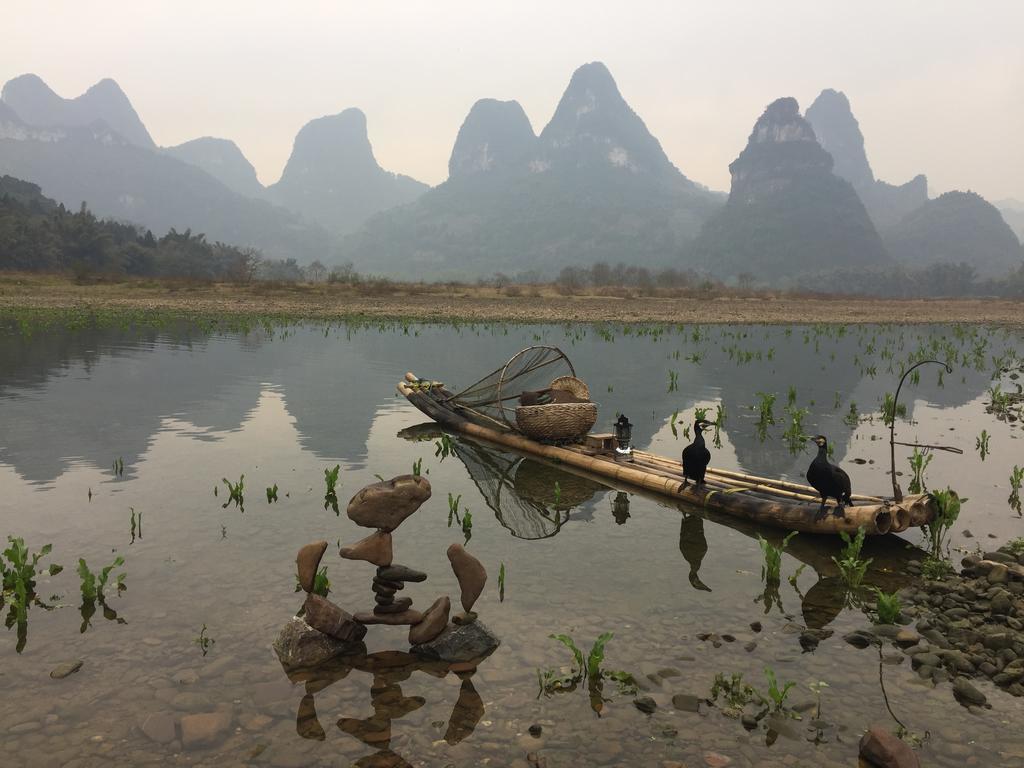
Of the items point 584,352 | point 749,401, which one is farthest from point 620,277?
point 749,401

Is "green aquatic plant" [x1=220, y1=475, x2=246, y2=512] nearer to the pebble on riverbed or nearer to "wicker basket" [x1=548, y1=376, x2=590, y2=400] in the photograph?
"wicker basket" [x1=548, y1=376, x2=590, y2=400]

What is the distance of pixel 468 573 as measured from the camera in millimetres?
6055

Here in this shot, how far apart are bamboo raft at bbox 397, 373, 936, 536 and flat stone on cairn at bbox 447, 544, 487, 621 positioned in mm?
5044

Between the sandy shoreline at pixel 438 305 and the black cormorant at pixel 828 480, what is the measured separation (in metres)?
39.0

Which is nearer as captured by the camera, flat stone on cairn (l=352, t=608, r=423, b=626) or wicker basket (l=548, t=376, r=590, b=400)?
flat stone on cairn (l=352, t=608, r=423, b=626)

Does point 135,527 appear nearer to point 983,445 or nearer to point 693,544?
point 693,544

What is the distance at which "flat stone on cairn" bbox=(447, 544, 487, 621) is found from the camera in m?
6.03

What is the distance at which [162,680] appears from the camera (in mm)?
5379

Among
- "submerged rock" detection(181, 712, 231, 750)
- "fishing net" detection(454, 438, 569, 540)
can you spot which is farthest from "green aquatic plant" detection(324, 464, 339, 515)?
"submerged rock" detection(181, 712, 231, 750)

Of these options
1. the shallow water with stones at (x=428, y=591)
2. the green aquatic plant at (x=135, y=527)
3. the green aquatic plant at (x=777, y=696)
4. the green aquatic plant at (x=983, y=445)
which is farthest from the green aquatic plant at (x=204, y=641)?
the green aquatic plant at (x=983, y=445)

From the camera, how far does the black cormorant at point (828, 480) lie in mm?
8555

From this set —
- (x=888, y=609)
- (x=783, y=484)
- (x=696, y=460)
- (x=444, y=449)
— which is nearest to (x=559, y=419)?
(x=444, y=449)

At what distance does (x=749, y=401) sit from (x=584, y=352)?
484 inches

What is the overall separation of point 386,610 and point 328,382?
16932 mm
